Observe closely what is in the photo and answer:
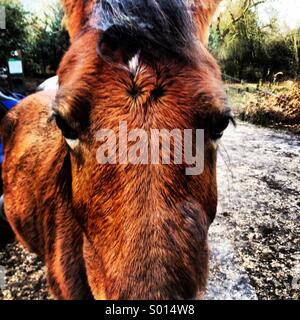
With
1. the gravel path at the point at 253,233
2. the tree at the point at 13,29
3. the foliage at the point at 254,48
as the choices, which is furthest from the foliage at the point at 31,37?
the gravel path at the point at 253,233

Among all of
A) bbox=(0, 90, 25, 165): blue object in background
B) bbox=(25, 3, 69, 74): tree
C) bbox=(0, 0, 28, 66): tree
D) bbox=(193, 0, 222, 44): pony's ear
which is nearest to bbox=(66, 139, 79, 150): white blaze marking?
bbox=(193, 0, 222, 44): pony's ear

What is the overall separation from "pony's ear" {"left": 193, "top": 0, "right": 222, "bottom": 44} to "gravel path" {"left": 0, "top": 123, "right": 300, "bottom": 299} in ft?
2.02

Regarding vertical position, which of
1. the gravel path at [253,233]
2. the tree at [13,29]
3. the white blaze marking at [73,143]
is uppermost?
the tree at [13,29]

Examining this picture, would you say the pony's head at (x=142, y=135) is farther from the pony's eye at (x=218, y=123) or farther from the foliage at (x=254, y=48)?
the foliage at (x=254, y=48)

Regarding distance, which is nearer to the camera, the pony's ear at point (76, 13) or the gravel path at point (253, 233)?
the pony's ear at point (76, 13)

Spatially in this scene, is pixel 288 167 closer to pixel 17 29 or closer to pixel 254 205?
pixel 254 205

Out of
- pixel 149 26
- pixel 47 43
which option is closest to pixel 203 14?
pixel 149 26

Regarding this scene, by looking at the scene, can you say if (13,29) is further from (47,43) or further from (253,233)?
(253,233)

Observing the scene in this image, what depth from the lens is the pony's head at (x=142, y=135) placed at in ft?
1.71

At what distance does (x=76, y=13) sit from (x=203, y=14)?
0.29 metres

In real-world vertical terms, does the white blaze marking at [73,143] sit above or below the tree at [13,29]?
below

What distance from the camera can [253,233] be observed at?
4.82ft

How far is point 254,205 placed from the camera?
1592 mm
